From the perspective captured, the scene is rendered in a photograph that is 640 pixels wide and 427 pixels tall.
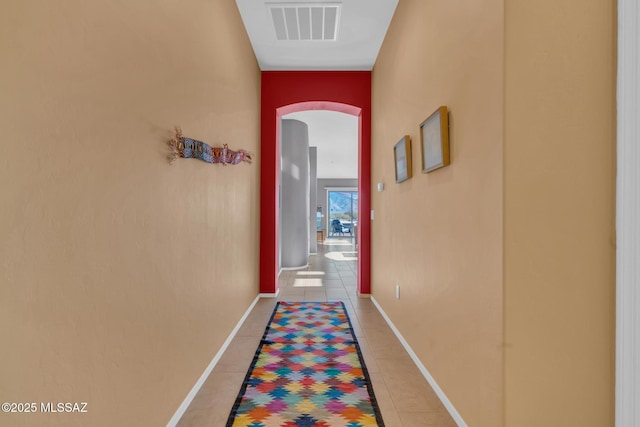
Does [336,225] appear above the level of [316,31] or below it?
below

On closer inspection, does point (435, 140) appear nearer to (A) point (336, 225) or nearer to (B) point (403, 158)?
(B) point (403, 158)

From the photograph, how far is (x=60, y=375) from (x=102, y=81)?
94 cm

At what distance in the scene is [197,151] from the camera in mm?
2066

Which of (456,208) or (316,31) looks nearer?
(456,208)

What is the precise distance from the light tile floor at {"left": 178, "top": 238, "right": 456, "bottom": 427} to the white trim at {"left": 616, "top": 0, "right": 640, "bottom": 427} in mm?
1096

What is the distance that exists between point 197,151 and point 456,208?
1.52 m

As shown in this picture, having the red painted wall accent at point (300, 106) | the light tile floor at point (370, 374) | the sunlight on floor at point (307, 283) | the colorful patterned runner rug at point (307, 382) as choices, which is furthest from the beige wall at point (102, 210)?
the sunlight on floor at point (307, 283)

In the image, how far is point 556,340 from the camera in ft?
3.84

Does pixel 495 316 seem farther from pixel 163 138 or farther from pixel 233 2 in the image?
pixel 233 2

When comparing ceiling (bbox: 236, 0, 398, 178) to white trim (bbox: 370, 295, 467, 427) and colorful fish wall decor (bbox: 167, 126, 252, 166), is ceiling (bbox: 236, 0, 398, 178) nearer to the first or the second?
colorful fish wall decor (bbox: 167, 126, 252, 166)

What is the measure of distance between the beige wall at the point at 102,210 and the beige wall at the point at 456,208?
4.86ft

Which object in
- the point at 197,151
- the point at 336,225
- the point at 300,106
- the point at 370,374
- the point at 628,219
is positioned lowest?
the point at 370,374

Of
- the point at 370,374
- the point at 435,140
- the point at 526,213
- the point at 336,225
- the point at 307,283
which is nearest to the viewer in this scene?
the point at 526,213

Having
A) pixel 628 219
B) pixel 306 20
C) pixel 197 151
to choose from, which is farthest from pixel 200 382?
pixel 306 20
